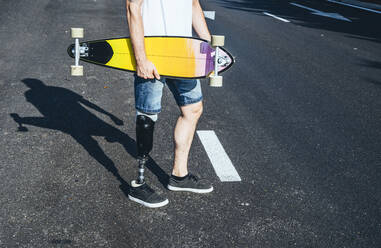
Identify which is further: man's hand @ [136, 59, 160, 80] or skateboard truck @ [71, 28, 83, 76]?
skateboard truck @ [71, 28, 83, 76]

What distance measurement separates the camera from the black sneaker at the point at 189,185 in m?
3.73

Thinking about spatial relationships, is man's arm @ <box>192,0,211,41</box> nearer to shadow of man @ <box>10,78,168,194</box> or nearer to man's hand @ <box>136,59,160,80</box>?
man's hand @ <box>136,59,160,80</box>

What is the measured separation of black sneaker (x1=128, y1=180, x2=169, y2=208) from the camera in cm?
347

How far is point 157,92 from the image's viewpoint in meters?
3.34

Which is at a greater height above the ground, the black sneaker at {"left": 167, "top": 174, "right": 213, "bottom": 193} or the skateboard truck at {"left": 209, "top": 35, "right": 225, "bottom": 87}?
the skateboard truck at {"left": 209, "top": 35, "right": 225, "bottom": 87}

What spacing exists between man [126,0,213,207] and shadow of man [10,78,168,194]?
0.27m

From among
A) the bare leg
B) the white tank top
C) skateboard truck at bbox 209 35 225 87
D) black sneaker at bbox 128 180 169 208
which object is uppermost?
the white tank top

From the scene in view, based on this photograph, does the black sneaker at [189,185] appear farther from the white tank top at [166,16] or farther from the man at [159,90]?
the white tank top at [166,16]

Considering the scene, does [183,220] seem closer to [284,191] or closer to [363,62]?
[284,191]

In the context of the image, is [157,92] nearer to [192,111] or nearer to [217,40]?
[192,111]

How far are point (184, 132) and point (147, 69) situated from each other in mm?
660

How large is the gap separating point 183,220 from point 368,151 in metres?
2.41

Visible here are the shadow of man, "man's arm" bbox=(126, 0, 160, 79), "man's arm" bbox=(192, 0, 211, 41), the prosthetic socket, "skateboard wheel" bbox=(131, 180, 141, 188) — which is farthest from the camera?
the shadow of man

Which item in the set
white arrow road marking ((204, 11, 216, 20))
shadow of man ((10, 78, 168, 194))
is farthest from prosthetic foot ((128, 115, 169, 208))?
white arrow road marking ((204, 11, 216, 20))
